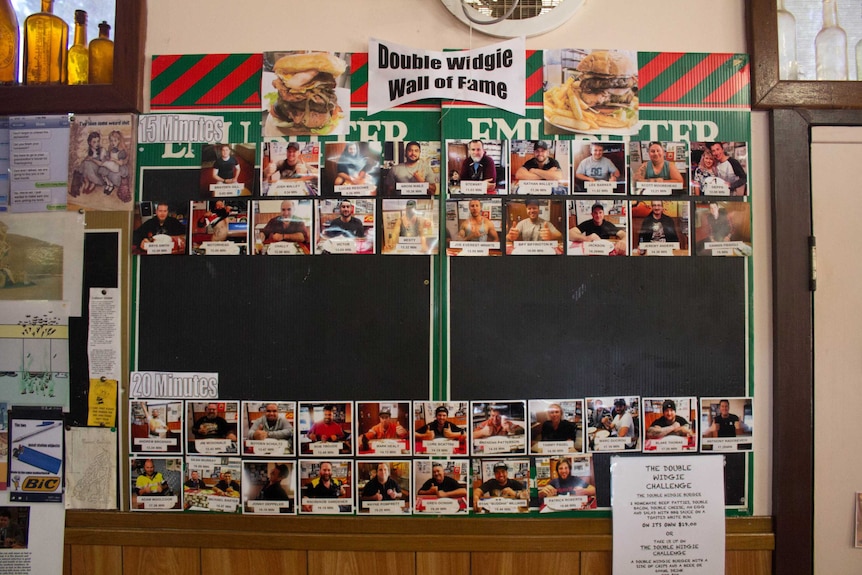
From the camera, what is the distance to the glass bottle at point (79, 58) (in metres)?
1.48

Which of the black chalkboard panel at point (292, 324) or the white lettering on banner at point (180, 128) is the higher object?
the white lettering on banner at point (180, 128)

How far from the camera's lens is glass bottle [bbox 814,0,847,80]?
1.46 metres

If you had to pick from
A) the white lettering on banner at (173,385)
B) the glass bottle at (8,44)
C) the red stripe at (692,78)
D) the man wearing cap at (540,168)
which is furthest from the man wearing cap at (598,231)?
the glass bottle at (8,44)


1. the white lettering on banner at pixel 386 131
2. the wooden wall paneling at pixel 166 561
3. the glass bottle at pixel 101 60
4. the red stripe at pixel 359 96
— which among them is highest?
the glass bottle at pixel 101 60

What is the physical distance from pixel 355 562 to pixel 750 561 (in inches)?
41.3

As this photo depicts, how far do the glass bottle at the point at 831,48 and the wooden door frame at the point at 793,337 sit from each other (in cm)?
13

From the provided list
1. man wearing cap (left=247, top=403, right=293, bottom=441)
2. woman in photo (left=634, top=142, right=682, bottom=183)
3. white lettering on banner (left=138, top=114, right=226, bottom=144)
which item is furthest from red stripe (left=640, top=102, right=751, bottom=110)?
man wearing cap (left=247, top=403, right=293, bottom=441)

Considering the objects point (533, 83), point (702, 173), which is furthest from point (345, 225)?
point (702, 173)

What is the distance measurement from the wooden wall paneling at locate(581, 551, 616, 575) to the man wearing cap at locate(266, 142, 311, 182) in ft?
4.16

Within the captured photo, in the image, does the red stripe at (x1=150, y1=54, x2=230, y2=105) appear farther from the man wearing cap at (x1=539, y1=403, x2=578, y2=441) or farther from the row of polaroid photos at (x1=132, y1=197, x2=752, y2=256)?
the man wearing cap at (x1=539, y1=403, x2=578, y2=441)

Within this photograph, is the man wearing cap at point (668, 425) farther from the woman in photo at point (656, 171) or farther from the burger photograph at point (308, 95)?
the burger photograph at point (308, 95)

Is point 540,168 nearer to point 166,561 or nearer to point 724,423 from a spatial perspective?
point 724,423

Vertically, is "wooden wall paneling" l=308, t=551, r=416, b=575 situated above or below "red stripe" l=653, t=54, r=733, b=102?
below

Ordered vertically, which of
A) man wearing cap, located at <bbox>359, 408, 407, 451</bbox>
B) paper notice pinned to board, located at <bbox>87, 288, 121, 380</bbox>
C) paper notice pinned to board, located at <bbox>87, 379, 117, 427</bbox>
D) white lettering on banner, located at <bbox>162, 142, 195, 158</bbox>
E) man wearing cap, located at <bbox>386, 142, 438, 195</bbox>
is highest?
white lettering on banner, located at <bbox>162, 142, 195, 158</bbox>
